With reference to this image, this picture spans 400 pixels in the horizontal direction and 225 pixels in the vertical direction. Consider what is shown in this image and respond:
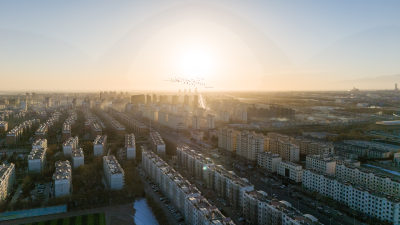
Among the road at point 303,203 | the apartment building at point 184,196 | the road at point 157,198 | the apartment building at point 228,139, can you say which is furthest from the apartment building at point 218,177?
the apartment building at point 228,139

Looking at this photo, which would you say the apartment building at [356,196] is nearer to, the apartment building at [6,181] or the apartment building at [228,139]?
the apartment building at [228,139]

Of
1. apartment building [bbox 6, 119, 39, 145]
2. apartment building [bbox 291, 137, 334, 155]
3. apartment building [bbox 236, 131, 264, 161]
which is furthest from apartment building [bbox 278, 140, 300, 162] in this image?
apartment building [bbox 6, 119, 39, 145]

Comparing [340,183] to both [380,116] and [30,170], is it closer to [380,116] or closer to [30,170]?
[30,170]

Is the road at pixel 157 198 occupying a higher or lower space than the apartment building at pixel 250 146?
lower

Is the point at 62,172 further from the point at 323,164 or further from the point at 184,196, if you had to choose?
the point at 323,164

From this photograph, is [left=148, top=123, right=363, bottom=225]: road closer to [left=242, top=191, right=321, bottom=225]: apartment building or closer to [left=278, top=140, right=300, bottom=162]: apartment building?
[left=242, top=191, right=321, bottom=225]: apartment building

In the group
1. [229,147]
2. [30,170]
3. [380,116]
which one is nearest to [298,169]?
[229,147]
